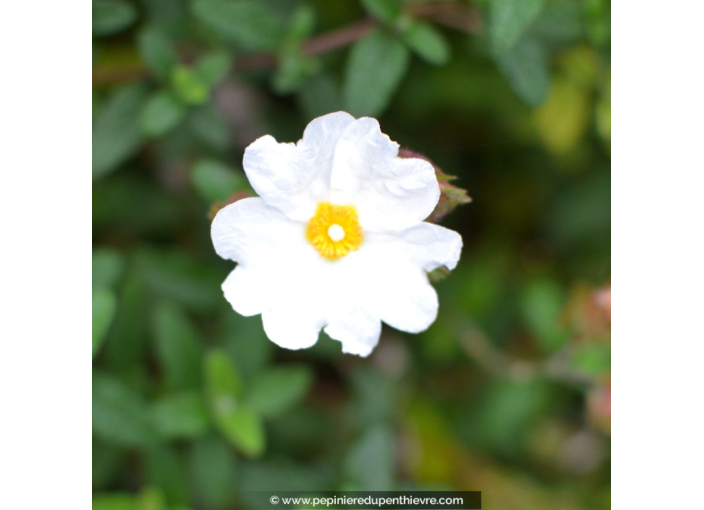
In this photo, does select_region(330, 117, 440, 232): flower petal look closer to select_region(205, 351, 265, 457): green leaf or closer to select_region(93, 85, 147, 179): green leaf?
select_region(205, 351, 265, 457): green leaf

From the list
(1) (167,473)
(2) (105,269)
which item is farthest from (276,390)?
(2) (105,269)

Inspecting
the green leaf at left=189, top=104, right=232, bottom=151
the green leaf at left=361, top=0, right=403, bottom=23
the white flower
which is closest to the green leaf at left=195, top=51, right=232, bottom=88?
the green leaf at left=189, top=104, right=232, bottom=151

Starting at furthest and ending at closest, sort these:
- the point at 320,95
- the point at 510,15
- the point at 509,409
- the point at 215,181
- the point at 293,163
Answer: the point at 509,409 → the point at 320,95 → the point at 215,181 → the point at 510,15 → the point at 293,163

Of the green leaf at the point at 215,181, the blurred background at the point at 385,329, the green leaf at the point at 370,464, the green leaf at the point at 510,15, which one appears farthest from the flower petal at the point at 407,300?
the green leaf at the point at 370,464

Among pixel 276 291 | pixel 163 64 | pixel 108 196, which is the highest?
pixel 163 64

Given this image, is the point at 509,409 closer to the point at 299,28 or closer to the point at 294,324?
the point at 294,324

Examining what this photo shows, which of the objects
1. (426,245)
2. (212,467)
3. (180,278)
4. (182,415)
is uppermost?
(180,278)

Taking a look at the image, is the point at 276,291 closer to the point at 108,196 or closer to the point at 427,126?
the point at 108,196

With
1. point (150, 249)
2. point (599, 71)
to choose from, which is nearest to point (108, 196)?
point (150, 249)
